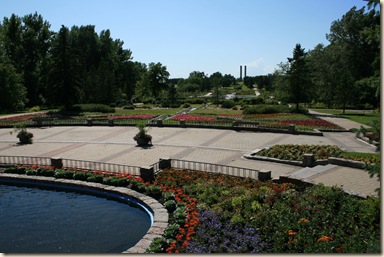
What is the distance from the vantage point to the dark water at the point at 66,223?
1002cm

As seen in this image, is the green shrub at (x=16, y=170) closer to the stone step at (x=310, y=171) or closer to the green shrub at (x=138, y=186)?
the green shrub at (x=138, y=186)

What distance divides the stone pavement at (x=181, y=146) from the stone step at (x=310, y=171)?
0.22m

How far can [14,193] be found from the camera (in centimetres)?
1518

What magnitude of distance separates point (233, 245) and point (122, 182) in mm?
7195

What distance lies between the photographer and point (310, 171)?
15945mm

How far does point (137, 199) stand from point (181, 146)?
985 centimetres

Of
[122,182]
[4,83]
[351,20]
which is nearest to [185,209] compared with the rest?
[122,182]

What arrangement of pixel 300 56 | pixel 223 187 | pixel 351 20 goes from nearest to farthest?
1. pixel 223 187
2. pixel 300 56
3. pixel 351 20

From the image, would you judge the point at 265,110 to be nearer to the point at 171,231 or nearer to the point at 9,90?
the point at 171,231

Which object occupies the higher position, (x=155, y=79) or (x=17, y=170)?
(x=155, y=79)

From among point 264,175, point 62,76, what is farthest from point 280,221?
point 62,76

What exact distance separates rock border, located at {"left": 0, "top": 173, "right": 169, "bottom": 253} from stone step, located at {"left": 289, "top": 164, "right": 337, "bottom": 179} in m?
5.97

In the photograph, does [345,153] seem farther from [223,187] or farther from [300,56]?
[300,56]

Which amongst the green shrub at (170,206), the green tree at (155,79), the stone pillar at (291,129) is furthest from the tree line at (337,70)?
the green shrub at (170,206)
